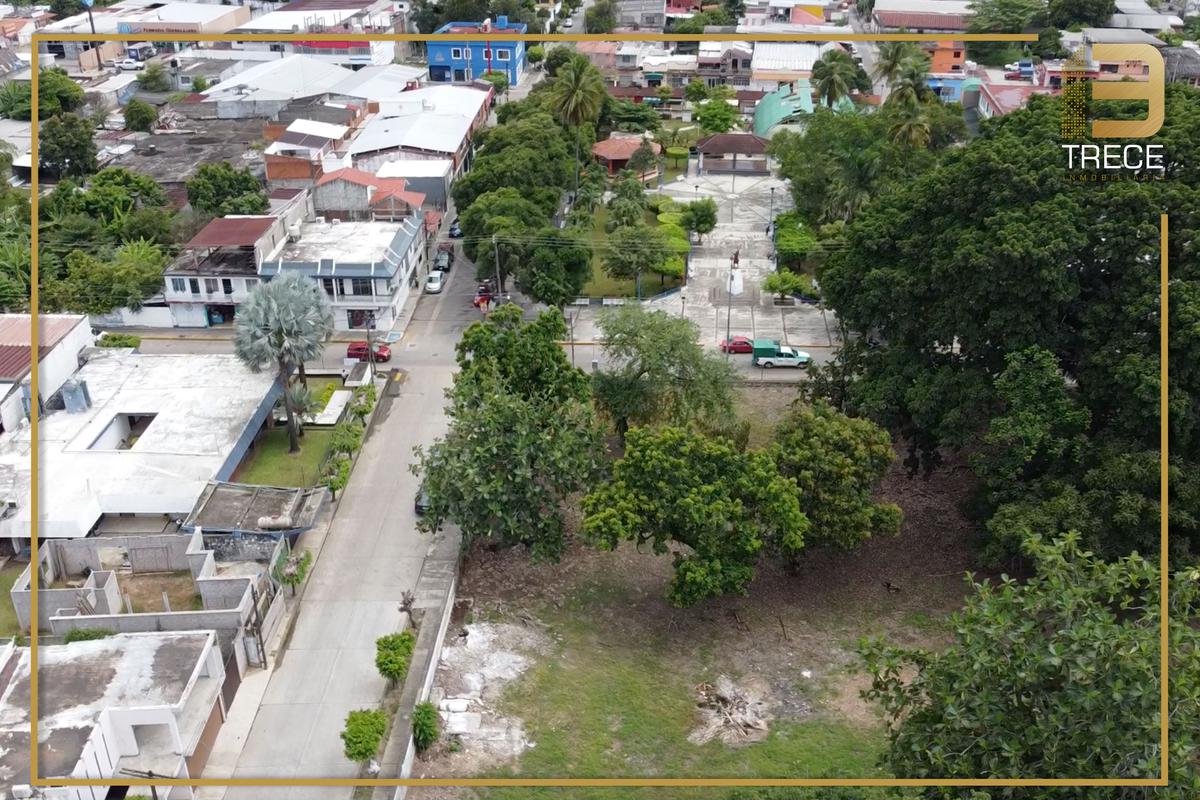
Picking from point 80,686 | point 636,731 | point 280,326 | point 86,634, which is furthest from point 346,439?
point 636,731

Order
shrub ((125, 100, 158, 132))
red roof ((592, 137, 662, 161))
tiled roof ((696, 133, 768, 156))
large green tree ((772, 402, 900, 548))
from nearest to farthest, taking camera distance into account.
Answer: large green tree ((772, 402, 900, 548)) < red roof ((592, 137, 662, 161)) < tiled roof ((696, 133, 768, 156)) < shrub ((125, 100, 158, 132))

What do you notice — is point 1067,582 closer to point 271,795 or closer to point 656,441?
point 656,441

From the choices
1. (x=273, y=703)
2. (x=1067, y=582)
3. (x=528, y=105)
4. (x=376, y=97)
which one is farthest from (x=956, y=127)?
(x=273, y=703)

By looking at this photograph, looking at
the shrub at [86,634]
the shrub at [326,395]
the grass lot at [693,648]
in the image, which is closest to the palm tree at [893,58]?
the grass lot at [693,648]

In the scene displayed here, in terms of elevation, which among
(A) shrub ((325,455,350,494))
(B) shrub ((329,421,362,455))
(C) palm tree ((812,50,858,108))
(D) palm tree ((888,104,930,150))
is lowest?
(A) shrub ((325,455,350,494))

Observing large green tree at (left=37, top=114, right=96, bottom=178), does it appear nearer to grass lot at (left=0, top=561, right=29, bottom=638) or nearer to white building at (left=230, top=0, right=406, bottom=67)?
white building at (left=230, top=0, right=406, bottom=67)

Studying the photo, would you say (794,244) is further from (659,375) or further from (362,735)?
(362,735)

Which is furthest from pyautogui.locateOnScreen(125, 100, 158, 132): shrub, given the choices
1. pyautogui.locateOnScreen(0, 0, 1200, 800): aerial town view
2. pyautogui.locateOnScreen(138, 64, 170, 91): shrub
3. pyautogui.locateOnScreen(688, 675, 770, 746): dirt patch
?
pyautogui.locateOnScreen(688, 675, 770, 746): dirt patch
